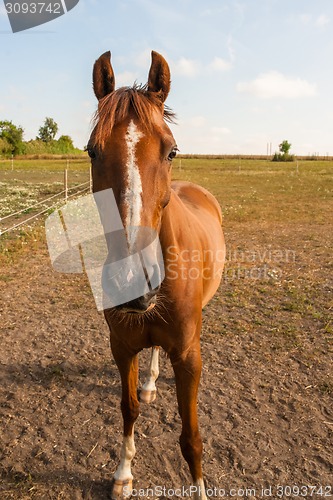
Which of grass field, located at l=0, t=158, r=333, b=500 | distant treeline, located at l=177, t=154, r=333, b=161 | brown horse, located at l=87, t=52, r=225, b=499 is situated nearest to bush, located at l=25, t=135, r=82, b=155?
distant treeline, located at l=177, t=154, r=333, b=161

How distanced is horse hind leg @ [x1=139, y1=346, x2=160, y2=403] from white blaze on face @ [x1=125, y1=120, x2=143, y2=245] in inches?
96.5

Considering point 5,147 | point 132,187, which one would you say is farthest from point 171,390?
point 5,147

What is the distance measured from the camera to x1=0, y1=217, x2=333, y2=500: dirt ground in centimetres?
284

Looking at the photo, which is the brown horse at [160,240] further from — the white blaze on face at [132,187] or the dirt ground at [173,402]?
the dirt ground at [173,402]

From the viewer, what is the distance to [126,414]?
2.93 meters

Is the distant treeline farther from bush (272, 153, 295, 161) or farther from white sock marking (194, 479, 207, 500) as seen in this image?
white sock marking (194, 479, 207, 500)

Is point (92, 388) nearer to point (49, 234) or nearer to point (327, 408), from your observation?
point (327, 408)

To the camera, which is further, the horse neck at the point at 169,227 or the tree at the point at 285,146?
the tree at the point at 285,146

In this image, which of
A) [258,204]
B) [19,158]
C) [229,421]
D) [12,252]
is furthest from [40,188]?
[19,158]

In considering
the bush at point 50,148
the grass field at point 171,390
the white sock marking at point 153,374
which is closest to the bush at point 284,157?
the bush at point 50,148

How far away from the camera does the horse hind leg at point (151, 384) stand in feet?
12.0

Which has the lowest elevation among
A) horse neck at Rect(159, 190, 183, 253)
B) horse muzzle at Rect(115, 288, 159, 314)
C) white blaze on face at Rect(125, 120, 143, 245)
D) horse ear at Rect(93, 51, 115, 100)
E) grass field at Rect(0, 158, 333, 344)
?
grass field at Rect(0, 158, 333, 344)

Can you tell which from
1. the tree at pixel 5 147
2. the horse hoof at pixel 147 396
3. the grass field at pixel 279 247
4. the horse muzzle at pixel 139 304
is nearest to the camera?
the horse muzzle at pixel 139 304

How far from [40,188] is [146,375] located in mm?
20332
